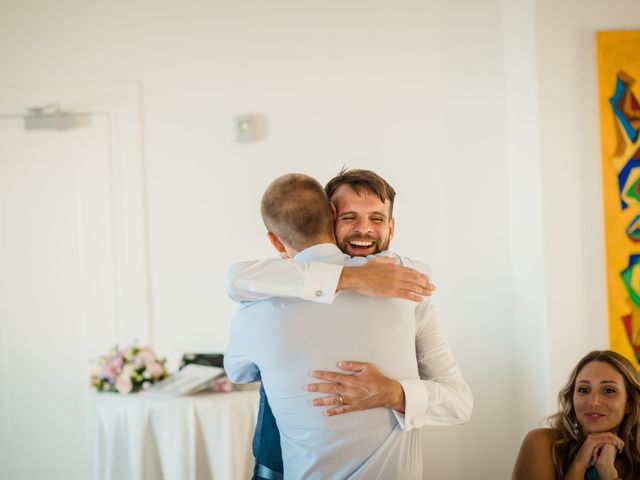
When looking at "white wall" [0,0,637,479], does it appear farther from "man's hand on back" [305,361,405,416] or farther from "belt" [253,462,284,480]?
"man's hand on back" [305,361,405,416]

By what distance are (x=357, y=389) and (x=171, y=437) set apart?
1.75 meters

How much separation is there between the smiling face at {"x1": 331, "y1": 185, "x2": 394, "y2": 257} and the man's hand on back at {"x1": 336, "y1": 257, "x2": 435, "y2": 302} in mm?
318

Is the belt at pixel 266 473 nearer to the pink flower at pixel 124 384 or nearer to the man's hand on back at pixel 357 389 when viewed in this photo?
the man's hand on back at pixel 357 389

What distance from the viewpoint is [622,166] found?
2949mm

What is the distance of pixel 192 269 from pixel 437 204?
1513 mm

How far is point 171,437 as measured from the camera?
284cm

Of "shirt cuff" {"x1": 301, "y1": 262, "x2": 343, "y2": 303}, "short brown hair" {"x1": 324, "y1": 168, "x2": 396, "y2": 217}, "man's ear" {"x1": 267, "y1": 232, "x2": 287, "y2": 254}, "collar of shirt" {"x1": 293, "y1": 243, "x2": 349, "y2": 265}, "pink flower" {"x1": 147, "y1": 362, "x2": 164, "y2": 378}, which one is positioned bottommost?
"pink flower" {"x1": 147, "y1": 362, "x2": 164, "y2": 378}

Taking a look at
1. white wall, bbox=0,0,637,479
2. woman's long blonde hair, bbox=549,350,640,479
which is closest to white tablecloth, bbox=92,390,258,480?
white wall, bbox=0,0,637,479

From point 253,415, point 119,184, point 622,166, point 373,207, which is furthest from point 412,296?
point 119,184

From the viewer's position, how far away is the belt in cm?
166

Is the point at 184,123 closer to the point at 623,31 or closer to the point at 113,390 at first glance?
the point at 113,390

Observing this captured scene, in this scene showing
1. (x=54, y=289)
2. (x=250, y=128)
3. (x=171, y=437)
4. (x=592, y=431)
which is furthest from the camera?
(x=54, y=289)

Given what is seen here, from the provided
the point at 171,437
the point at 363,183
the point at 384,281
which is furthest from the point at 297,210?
the point at 171,437

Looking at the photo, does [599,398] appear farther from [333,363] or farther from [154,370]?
[154,370]
